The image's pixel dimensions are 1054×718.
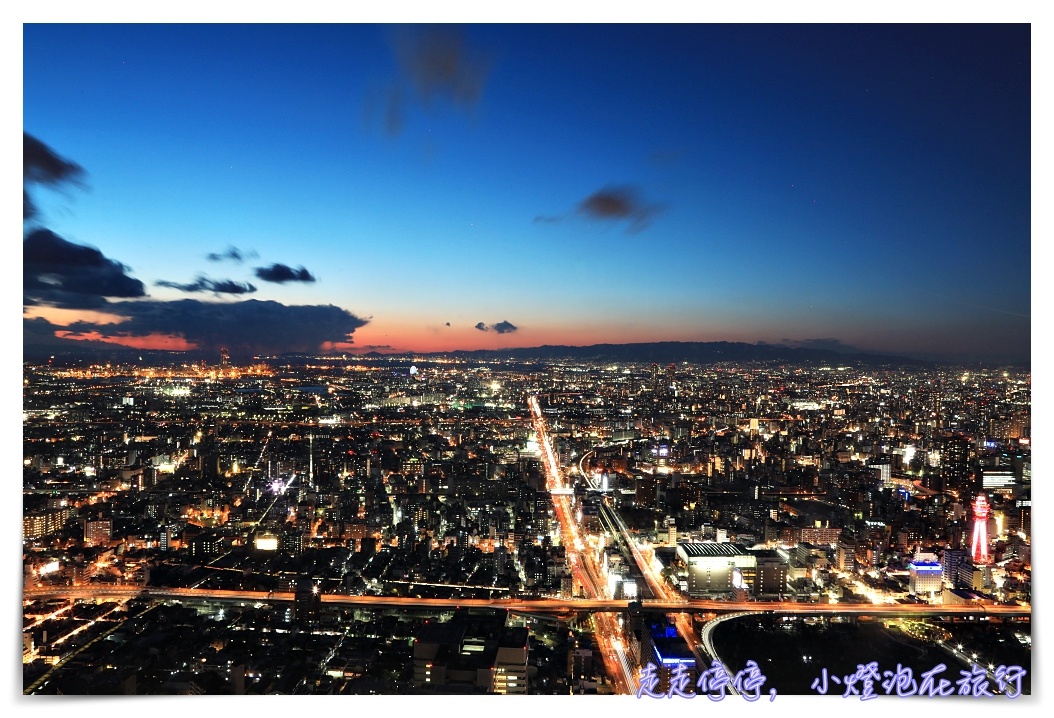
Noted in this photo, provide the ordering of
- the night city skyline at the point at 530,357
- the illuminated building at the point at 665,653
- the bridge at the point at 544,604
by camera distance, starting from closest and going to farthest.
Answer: the illuminated building at the point at 665,653 → the night city skyline at the point at 530,357 → the bridge at the point at 544,604

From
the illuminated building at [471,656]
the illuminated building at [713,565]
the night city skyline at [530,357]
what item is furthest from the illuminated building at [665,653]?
the illuminated building at [471,656]

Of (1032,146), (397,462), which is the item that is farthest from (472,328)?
(1032,146)

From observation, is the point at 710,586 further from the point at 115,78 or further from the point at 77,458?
the point at 115,78

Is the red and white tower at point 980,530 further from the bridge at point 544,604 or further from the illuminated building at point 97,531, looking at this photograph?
the illuminated building at point 97,531

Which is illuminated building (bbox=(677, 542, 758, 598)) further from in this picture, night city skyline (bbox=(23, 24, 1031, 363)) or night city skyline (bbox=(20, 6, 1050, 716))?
night city skyline (bbox=(23, 24, 1031, 363))

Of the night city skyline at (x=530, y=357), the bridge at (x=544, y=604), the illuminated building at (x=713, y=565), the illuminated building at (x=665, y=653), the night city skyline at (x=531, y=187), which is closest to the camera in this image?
the illuminated building at (x=665, y=653)

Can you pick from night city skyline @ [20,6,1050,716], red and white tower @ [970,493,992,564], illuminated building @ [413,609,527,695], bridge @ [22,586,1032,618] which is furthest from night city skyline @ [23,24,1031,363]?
illuminated building @ [413,609,527,695]
